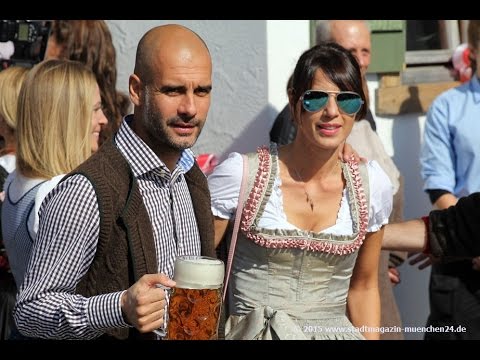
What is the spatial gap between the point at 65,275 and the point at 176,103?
566 mm

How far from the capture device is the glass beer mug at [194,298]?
9.13ft

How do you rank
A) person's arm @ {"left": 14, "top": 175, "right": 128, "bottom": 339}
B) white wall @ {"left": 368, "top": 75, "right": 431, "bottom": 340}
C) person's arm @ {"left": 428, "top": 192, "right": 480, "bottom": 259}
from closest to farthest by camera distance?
1. person's arm @ {"left": 14, "top": 175, "right": 128, "bottom": 339}
2. person's arm @ {"left": 428, "top": 192, "right": 480, "bottom": 259}
3. white wall @ {"left": 368, "top": 75, "right": 431, "bottom": 340}

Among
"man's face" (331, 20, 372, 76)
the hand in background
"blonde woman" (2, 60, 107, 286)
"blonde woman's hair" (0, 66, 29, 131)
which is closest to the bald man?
the hand in background

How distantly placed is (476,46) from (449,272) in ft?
3.91

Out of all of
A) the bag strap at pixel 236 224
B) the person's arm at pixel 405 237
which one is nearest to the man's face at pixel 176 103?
the bag strap at pixel 236 224

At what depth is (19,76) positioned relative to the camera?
16.3ft

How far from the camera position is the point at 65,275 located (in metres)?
2.87

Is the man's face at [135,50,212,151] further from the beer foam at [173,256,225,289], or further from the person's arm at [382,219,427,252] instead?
the person's arm at [382,219,427,252]

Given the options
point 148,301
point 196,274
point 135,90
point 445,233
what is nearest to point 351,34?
point 445,233

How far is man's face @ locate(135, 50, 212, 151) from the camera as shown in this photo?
9.98ft

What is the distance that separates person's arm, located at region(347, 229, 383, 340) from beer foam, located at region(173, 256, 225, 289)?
4.19ft

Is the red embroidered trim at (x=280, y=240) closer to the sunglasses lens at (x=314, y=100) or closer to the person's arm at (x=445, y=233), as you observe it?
the sunglasses lens at (x=314, y=100)

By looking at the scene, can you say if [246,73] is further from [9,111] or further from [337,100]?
[337,100]
